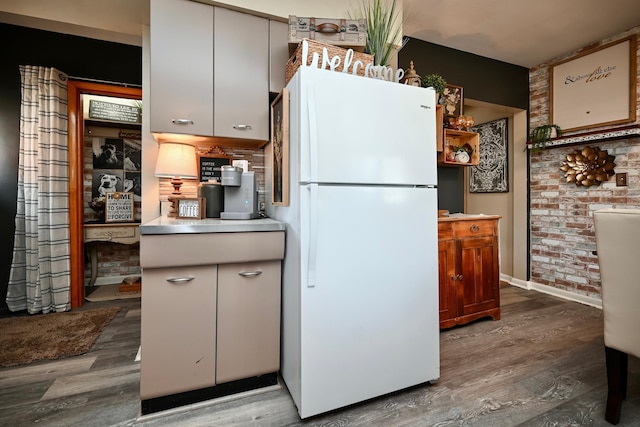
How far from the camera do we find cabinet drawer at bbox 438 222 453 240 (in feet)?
8.27

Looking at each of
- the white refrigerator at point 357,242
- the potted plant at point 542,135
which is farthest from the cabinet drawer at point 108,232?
the potted plant at point 542,135

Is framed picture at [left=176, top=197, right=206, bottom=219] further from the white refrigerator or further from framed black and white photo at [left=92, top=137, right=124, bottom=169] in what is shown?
framed black and white photo at [left=92, top=137, right=124, bottom=169]

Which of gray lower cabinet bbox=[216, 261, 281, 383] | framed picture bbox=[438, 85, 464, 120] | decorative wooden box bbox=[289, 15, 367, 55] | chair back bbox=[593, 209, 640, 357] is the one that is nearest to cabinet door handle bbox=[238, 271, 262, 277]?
gray lower cabinet bbox=[216, 261, 281, 383]

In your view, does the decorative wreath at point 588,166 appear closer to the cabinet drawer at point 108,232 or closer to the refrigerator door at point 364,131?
the refrigerator door at point 364,131

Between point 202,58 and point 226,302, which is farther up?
point 202,58

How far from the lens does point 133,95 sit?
3.10 metres

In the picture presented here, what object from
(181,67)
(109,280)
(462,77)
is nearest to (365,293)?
(181,67)

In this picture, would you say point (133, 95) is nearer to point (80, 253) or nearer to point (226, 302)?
point (80, 253)

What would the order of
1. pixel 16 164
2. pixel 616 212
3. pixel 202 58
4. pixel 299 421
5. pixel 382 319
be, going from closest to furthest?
pixel 616 212 < pixel 299 421 < pixel 382 319 < pixel 202 58 < pixel 16 164

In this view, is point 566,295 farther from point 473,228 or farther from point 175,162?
point 175,162

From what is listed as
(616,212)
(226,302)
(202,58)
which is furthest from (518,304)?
(202,58)

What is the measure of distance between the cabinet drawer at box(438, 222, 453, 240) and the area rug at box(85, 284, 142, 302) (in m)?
3.27

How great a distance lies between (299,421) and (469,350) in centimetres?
138

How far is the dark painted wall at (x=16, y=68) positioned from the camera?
9.08 feet
